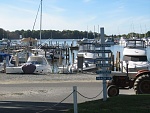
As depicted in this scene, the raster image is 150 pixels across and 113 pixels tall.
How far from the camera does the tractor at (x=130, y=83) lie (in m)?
14.8

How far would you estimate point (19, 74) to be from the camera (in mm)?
28266

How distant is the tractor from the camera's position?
14820 millimetres

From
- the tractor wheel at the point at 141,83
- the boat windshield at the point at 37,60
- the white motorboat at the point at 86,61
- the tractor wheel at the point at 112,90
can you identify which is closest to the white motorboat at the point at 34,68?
the boat windshield at the point at 37,60

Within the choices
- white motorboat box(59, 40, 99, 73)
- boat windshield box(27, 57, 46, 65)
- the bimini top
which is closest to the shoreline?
white motorboat box(59, 40, 99, 73)

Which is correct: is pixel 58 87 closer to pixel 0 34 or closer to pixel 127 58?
pixel 127 58

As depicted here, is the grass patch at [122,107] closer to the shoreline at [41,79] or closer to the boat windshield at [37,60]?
the shoreline at [41,79]

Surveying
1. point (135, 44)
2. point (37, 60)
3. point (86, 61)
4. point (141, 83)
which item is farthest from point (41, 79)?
point (86, 61)

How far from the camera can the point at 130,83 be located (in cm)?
1542

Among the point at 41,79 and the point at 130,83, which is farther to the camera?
the point at 41,79

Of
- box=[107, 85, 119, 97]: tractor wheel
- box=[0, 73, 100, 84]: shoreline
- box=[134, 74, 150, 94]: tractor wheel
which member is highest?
box=[134, 74, 150, 94]: tractor wheel

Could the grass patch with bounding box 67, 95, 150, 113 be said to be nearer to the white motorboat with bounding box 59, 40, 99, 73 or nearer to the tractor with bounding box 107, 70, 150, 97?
the tractor with bounding box 107, 70, 150, 97

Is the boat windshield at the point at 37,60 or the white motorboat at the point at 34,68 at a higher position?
the boat windshield at the point at 37,60

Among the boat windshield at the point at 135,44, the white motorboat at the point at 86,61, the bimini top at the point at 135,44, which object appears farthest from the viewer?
the boat windshield at the point at 135,44

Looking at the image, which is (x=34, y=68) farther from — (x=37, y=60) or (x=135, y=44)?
(x=135, y=44)
